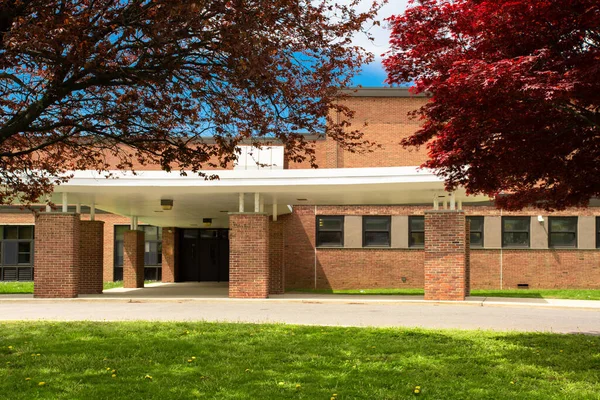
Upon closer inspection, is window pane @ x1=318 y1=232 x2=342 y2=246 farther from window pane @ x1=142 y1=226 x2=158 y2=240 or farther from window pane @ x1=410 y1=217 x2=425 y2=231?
window pane @ x1=142 y1=226 x2=158 y2=240

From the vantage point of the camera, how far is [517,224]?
32219mm

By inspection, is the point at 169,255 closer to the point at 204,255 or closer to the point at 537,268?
the point at 204,255

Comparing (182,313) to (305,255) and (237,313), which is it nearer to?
(237,313)

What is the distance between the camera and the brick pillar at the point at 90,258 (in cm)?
2428

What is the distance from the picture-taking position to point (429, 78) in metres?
9.87

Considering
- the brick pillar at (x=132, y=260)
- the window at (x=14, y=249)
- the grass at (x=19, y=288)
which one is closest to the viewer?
the grass at (x=19, y=288)

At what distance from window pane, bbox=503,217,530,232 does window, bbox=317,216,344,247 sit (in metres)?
7.59

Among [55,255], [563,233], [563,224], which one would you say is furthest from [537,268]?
[55,255]

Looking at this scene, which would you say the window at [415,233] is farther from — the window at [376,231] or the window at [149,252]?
the window at [149,252]

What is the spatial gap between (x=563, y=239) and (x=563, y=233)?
0.28m

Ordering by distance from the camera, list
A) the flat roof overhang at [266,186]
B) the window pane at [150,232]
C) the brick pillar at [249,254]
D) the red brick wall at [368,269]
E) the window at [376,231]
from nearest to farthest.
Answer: the flat roof overhang at [266,186], the brick pillar at [249,254], the red brick wall at [368,269], the window at [376,231], the window pane at [150,232]

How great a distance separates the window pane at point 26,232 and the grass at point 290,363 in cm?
2636

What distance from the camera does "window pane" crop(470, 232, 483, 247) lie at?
3216 centimetres

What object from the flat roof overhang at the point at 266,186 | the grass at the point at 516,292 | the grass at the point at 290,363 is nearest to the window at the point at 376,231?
the grass at the point at 516,292
